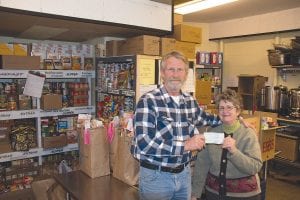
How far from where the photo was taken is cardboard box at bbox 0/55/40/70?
300 centimetres

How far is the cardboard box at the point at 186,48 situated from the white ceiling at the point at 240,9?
1.62 metres

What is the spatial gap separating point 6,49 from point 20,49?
15cm

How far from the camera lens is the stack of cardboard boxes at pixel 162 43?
293 centimetres

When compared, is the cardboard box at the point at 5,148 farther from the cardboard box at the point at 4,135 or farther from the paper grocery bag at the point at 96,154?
the paper grocery bag at the point at 96,154

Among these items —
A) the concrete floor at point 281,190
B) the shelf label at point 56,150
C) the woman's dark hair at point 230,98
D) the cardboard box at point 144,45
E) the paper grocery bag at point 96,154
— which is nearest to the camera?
the woman's dark hair at point 230,98

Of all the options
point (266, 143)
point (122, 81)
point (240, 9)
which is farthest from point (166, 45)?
point (240, 9)

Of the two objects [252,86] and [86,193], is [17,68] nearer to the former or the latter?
[86,193]

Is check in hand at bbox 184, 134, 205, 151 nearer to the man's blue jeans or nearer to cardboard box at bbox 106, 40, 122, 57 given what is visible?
the man's blue jeans

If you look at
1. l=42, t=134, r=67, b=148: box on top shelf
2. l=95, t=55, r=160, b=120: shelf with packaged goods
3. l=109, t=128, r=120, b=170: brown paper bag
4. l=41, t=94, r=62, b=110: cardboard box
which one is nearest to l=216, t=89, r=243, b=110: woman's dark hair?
l=109, t=128, r=120, b=170: brown paper bag

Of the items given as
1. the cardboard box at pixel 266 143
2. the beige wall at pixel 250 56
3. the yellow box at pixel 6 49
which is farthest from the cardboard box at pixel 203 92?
the yellow box at pixel 6 49

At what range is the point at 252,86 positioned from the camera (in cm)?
525

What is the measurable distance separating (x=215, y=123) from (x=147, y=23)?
1350mm

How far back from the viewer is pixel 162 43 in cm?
299

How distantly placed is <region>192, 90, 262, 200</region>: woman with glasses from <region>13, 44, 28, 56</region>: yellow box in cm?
238
